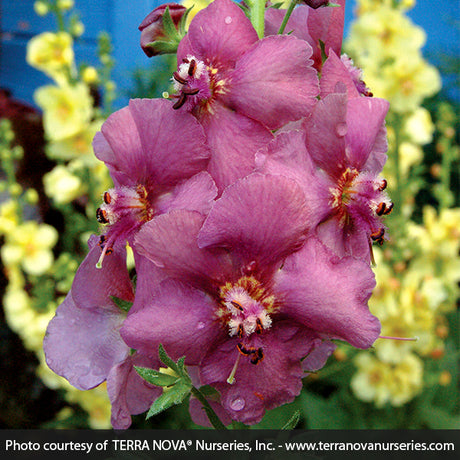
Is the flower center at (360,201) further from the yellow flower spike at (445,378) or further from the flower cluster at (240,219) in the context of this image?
the yellow flower spike at (445,378)

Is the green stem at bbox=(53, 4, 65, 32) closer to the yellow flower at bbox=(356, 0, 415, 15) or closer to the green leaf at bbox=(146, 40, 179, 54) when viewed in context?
the yellow flower at bbox=(356, 0, 415, 15)

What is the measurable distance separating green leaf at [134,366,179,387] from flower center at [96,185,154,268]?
0.34ft

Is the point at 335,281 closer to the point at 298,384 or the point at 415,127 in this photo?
the point at 298,384

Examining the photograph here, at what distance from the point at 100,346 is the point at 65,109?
1.03 metres

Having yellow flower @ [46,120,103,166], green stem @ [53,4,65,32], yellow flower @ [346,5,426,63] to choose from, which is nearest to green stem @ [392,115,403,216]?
yellow flower @ [346,5,426,63]

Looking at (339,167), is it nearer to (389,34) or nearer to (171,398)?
(171,398)

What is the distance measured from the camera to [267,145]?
48cm

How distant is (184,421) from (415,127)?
1065 mm

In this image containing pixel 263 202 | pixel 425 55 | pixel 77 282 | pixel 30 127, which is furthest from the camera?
pixel 425 55

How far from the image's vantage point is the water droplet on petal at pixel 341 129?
495mm

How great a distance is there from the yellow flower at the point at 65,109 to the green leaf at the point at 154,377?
1.05 m

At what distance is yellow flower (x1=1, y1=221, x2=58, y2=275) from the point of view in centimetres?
149

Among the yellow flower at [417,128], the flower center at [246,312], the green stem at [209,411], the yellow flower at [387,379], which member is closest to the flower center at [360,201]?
the flower center at [246,312]

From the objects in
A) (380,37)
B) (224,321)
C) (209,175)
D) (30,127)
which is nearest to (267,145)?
(209,175)
